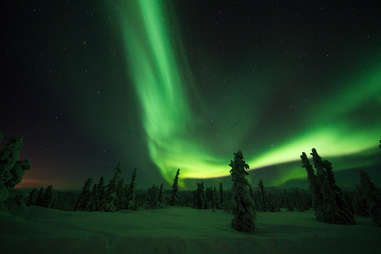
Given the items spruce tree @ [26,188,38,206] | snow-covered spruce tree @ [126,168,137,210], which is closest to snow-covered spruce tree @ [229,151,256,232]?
snow-covered spruce tree @ [126,168,137,210]

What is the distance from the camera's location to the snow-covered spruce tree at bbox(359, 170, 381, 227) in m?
20.6

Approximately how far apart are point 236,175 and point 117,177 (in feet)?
118

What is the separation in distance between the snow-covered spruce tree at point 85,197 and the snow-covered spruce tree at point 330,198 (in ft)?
220

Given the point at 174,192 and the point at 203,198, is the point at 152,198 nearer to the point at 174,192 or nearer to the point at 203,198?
the point at 174,192

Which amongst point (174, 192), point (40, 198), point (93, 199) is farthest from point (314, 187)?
point (40, 198)

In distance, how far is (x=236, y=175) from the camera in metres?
16.2

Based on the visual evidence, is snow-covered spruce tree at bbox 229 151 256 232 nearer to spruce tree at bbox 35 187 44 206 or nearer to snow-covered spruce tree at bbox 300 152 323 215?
snow-covered spruce tree at bbox 300 152 323 215

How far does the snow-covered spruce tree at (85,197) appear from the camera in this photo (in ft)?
170

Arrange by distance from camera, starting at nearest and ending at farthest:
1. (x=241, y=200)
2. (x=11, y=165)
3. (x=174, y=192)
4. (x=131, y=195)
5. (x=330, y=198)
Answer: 1. (x=11, y=165)
2. (x=241, y=200)
3. (x=330, y=198)
4. (x=131, y=195)
5. (x=174, y=192)

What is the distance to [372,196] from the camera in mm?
21250

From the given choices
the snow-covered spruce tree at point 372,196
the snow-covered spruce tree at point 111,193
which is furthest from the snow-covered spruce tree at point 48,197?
the snow-covered spruce tree at point 372,196

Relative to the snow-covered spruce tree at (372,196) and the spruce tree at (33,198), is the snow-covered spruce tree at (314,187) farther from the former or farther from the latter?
the spruce tree at (33,198)

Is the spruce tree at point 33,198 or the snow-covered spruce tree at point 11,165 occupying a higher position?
the snow-covered spruce tree at point 11,165

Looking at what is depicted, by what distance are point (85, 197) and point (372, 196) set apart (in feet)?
248
